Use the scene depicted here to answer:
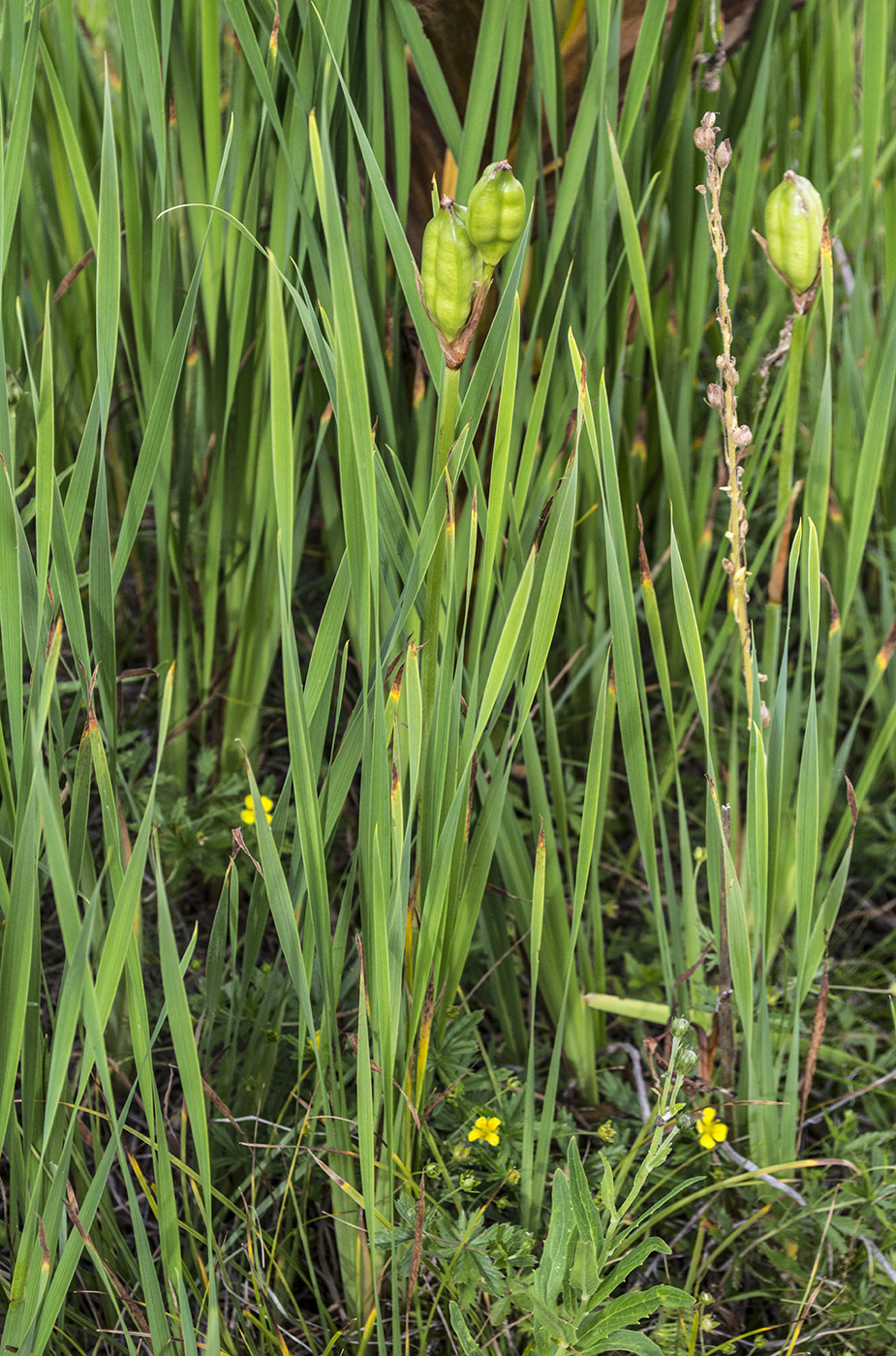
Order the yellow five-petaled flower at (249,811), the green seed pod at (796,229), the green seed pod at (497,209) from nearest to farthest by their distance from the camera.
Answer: the green seed pod at (497,209) < the green seed pod at (796,229) < the yellow five-petaled flower at (249,811)

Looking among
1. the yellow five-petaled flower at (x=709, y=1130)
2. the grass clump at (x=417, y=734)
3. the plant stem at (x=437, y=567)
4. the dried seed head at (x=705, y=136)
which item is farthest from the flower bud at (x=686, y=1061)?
the dried seed head at (x=705, y=136)

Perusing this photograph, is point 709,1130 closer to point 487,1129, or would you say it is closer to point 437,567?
point 487,1129

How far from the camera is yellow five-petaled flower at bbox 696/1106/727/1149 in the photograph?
2.28 feet

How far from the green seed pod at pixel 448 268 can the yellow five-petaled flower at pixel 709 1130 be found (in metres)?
0.55

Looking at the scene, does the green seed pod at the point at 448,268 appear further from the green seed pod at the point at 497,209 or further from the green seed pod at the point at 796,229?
the green seed pod at the point at 796,229

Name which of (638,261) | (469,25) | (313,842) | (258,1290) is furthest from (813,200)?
(258,1290)

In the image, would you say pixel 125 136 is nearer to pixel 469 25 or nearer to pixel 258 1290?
pixel 469 25

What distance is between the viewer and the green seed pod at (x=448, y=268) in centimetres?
50

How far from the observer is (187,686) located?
0.99 meters

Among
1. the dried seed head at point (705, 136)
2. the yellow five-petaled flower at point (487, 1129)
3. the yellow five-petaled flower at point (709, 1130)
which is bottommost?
the yellow five-petaled flower at point (709, 1130)

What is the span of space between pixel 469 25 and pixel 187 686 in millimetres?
628

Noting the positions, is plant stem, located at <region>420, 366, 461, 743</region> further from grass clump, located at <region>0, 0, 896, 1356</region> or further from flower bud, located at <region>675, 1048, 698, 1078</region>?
flower bud, located at <region>675, 1048, 698, 1078</region>

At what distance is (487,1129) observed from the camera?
68 centimetres

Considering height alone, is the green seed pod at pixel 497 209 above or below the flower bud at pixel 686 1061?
above
